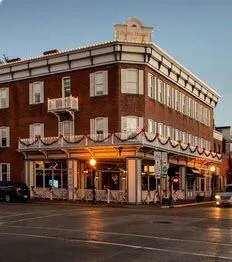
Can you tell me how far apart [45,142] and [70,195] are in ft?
15.9

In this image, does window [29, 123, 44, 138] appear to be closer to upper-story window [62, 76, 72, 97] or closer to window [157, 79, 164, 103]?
upper-story window [62, 76, 72, 97]

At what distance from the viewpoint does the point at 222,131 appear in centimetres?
7675

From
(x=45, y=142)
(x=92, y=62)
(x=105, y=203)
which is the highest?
(x=92, y=62)

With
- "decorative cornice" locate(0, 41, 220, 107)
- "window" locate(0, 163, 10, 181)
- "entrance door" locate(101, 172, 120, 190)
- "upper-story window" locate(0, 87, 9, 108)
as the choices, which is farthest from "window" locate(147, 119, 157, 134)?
"upper-story window" locate(0, 87, 9, 108)

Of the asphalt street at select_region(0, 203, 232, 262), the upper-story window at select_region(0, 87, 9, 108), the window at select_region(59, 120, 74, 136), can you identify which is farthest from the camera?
the upper-story window at select_region(0, 87, 9, 108)

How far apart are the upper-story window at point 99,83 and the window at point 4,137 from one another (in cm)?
1013

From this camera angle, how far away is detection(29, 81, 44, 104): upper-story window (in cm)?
4653

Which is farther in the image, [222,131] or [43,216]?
[222,131]

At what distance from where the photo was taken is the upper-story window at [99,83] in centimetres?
4256

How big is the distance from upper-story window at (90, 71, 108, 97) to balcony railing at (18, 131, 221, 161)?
414 cm

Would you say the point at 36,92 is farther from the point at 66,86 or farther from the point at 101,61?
the point at 101,61

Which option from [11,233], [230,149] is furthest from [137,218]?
[230,149]

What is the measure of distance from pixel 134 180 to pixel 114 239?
928 inches

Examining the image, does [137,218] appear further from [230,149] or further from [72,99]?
[230,149]
